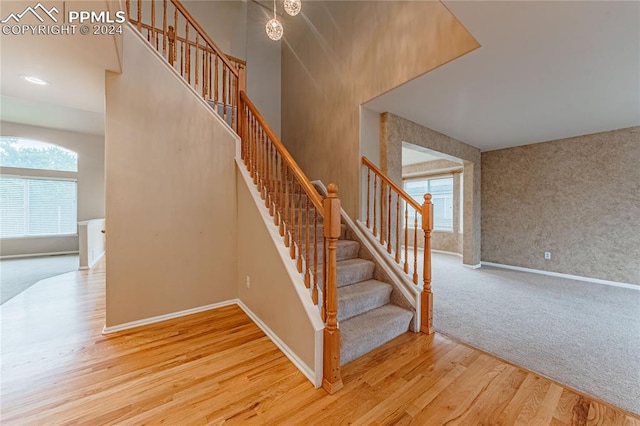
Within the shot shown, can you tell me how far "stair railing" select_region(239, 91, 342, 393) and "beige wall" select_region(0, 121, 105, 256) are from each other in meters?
5.90

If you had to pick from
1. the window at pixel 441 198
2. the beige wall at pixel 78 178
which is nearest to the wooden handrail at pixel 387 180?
the window at pixel 441 198

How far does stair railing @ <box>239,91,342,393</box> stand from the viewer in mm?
1655

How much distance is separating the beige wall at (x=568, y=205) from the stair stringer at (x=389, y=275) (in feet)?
12.6

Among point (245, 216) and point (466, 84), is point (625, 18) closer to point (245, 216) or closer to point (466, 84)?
Answer: point (466, 84)

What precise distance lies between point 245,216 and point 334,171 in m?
1.45

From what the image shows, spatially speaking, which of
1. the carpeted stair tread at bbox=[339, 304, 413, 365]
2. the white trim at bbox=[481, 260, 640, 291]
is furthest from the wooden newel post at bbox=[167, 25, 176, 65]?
the white trim at bbox=[481, 260, 640, 291]

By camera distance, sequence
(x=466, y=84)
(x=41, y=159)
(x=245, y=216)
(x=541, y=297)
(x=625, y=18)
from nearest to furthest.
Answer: (x=625, y=18), (x=466, y=84), (x=245, y=216), (x=541, y=297), (x=41, y=159)

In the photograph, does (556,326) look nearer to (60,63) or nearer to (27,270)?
(60,63)

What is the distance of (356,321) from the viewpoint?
7.09ft

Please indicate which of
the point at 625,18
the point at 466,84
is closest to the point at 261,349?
the point at 466,84

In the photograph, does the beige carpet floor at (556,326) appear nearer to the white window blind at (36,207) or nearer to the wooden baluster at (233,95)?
the wooden baluster at (233,95)

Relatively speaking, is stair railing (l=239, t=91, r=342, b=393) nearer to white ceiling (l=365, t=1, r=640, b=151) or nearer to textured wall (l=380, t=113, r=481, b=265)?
textured wall (l=380, t=113, r=481, b=265)

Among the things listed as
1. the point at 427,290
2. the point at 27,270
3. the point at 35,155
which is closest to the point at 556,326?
the point at 427,290

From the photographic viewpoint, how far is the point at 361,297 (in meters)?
2.28
